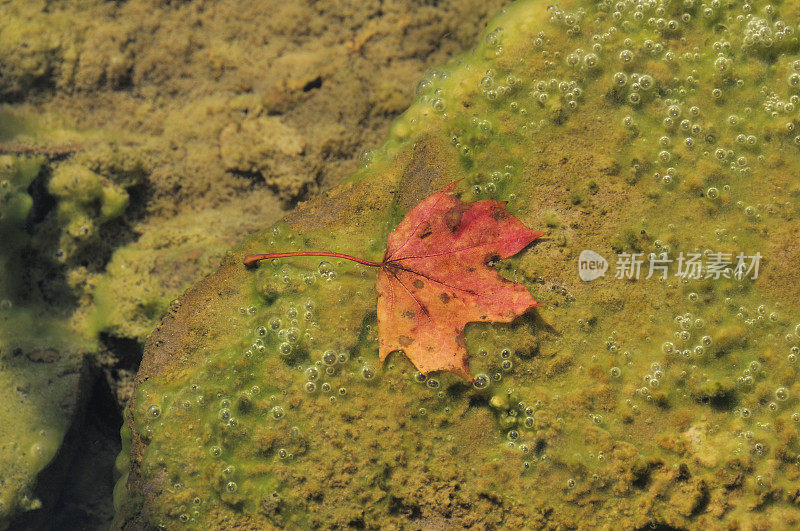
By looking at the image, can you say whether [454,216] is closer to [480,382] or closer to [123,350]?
[480,382]

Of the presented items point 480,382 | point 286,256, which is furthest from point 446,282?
point 286,256

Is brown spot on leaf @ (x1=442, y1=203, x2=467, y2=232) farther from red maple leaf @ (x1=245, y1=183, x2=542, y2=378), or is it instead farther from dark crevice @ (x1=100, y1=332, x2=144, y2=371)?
dark crevice @ (x1=100, y1=332, x2=144, y2=371)

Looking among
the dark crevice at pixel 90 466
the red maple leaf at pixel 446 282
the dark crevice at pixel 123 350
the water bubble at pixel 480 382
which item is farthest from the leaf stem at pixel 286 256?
the dark crevice at pixel 90 466

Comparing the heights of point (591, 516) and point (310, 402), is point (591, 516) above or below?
below

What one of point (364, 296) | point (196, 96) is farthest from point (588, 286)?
point (196, 96)

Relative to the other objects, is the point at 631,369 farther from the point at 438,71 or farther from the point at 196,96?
the point at 196,96
